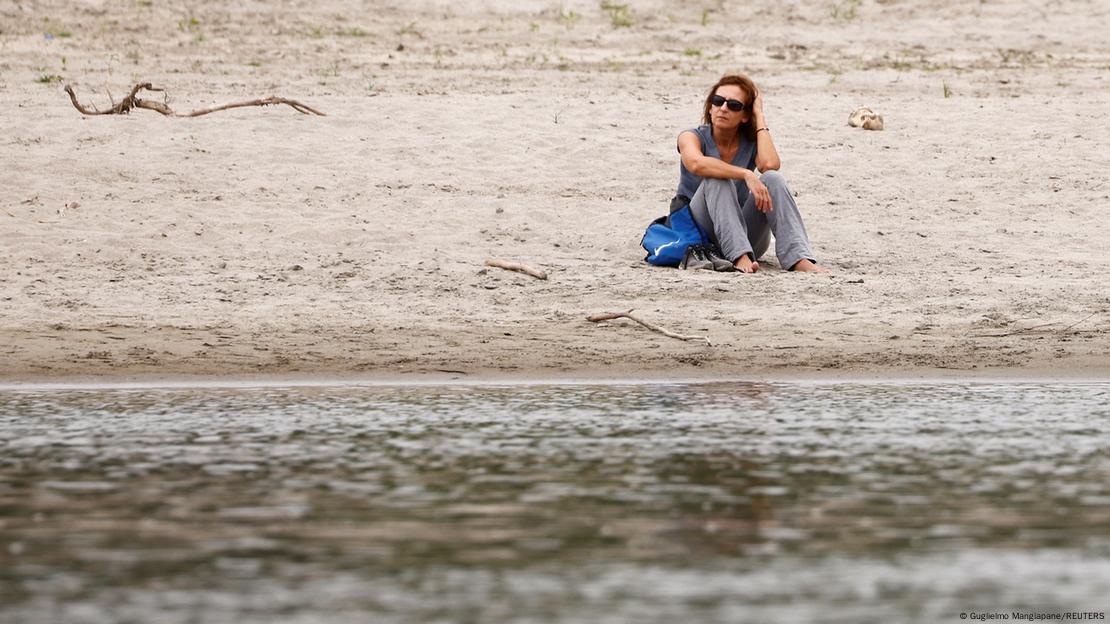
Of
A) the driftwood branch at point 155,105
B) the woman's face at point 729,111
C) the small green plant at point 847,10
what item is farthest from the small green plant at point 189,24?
the woman's face at point 729,111

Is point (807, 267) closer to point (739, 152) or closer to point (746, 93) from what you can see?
point (739, 152)

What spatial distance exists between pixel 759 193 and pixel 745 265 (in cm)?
37

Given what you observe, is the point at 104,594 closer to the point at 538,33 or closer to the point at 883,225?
the point at 883,225

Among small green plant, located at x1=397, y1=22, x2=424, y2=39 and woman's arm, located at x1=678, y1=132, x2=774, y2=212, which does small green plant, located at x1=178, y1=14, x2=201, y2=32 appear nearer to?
small green plant, located at x1=397, y1=22, x2=424, y2=39

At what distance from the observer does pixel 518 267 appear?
933cm

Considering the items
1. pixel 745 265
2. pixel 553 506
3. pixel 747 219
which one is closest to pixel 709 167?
pixel 747 219

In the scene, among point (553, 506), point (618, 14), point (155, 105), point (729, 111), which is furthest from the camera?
point (618, 14)

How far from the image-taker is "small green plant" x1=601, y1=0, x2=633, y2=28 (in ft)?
57.2

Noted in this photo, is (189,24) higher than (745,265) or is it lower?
higher

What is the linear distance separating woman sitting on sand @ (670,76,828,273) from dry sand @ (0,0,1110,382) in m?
0.21

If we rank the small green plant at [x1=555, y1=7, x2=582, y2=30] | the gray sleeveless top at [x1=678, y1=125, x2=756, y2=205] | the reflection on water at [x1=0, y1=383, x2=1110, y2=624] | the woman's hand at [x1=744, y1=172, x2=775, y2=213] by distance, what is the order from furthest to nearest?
the small green plant at [x1=555, y1=7, x2=582, y2=30]
the gray sleeveless top at [x1=678, y1=125, x2=756, y2=205]
the woman's hand at [x1=744, y1=172, x2=775, y2=213]
the reflection on water at [x1=0, y1=383, x2=1110, y2=624]

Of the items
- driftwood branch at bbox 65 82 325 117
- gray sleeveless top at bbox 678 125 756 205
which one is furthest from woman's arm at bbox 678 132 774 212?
driftwood branch at bbox 65 82 325 117

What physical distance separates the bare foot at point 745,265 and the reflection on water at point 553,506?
213cm

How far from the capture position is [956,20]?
17844mm
